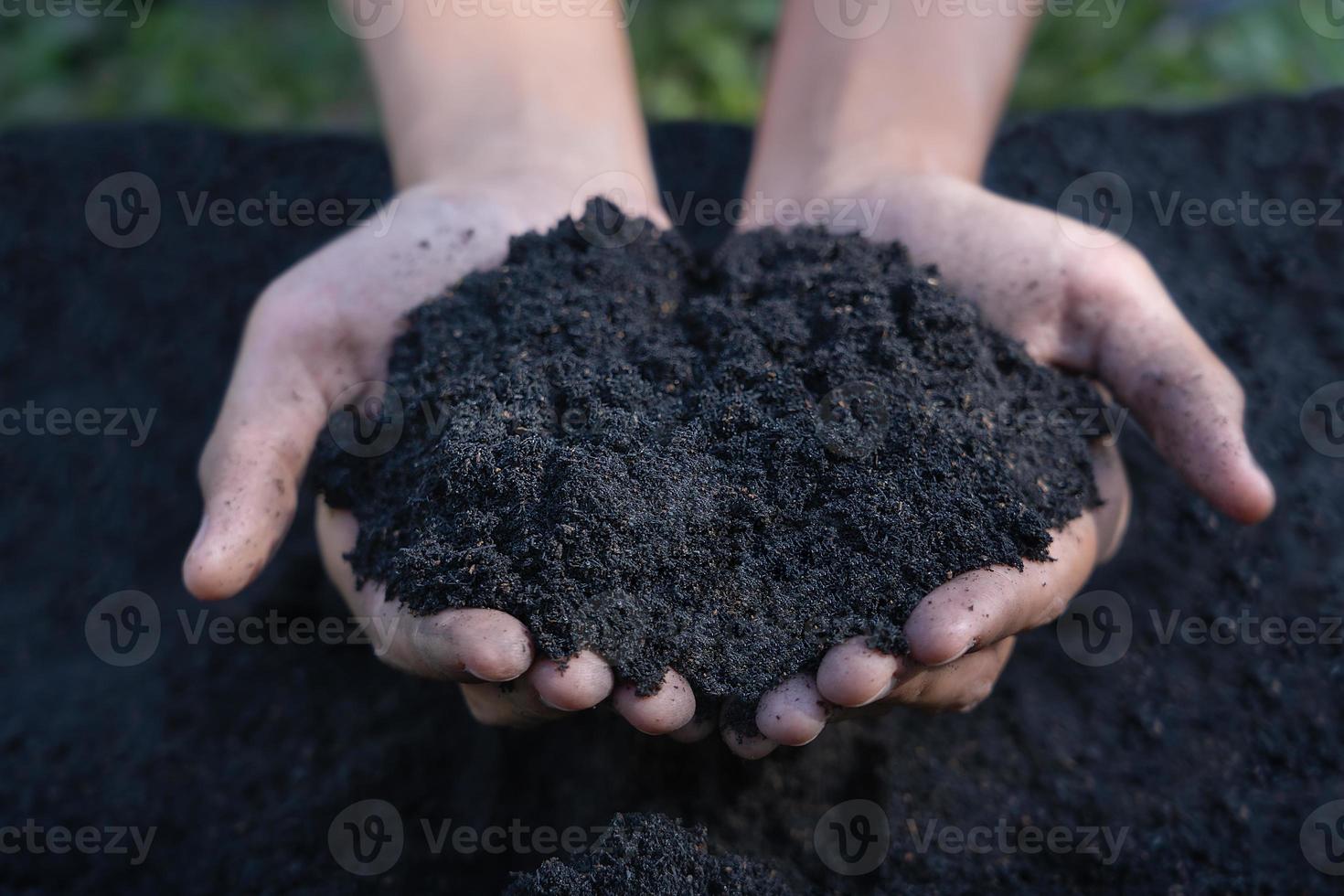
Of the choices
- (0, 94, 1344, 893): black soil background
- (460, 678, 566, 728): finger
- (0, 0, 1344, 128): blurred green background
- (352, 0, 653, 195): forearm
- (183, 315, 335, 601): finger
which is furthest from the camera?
(0, 0, 1344, 128): blurred green background

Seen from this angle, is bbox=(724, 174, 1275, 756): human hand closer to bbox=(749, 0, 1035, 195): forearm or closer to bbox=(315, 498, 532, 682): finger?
bbox=(749, 0, 1035, 195): forearm

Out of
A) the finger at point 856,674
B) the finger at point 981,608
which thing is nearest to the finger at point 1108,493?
the finger at point 981,608

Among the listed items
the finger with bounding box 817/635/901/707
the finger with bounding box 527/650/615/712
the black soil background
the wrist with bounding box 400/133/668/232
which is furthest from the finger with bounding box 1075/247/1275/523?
the finger with bounding box 527/650/615/712

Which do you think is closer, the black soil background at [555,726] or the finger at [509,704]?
the finger at [509,704]

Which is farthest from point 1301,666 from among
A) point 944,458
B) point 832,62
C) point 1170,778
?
point 832,62

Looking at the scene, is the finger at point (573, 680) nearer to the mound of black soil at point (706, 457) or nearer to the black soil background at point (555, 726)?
the mound of black soil at point (706, 457)

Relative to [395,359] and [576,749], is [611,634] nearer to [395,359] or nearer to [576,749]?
[576,749]
